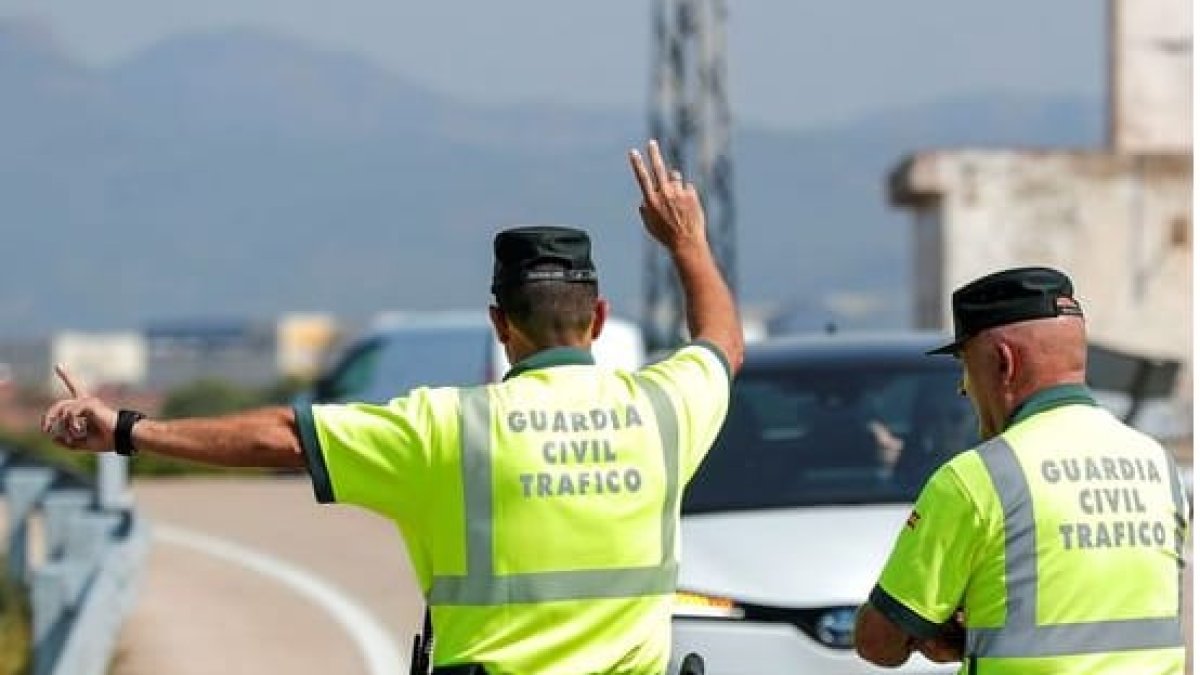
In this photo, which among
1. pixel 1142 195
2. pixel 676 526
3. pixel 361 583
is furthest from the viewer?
pixel 1142 195

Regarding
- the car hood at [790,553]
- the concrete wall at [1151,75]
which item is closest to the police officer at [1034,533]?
the car hood at [790,553]

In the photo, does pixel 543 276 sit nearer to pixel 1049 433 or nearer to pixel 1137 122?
pixel 1049 433

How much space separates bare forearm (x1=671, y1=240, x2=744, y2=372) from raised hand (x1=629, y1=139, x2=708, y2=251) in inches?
0.9

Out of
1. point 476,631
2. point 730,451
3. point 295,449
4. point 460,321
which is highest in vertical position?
point 295,449

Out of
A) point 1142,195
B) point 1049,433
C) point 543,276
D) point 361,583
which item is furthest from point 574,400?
point 1142,195

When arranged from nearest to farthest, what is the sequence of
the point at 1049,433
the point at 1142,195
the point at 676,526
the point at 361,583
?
the point at 1049,433
the point at 676,526
the point at 361,583
the point at 1142,195

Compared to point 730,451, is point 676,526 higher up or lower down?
higher up

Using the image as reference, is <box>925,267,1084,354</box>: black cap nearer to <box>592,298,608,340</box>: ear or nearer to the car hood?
<box>592,298,608,340</box>: ear

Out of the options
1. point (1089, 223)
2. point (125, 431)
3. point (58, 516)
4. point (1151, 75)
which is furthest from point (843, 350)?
point (1151, 75)

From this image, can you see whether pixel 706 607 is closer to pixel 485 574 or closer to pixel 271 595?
pixel 485 574

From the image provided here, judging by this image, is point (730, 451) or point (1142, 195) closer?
point (730, 451)

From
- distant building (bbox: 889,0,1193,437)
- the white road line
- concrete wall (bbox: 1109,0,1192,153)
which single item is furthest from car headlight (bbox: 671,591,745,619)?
concrete wall (bbox: 1109,0,1192,153)

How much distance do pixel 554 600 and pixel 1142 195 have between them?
2243cm

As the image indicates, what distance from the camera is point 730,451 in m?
10.4
